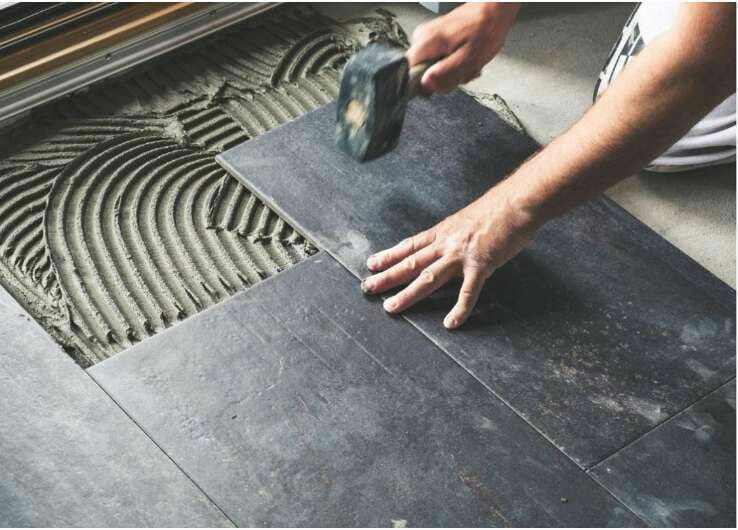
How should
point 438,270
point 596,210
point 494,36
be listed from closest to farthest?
point 438,270
point 494,36
point 596,210

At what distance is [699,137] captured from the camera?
9.46 ft

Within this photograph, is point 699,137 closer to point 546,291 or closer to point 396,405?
point 546,291

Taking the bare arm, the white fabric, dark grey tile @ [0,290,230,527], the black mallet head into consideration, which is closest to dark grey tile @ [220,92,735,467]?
the bare arm

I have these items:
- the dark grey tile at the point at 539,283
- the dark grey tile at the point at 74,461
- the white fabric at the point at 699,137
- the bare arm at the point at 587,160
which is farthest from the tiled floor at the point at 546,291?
the dark grey tile at the point at 74,461

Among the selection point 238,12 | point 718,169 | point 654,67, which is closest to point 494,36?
point 654,67

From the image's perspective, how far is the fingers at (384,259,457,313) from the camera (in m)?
2.39

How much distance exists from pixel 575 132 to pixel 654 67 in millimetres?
246

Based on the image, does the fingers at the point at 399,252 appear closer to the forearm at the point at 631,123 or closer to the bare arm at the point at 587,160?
the bare arm at the point at 587,160

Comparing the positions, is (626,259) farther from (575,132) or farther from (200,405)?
(200,405)

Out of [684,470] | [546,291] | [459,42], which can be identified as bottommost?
[684,470]

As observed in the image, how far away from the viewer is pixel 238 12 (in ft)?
11.0

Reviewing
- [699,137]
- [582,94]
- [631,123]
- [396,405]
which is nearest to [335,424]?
[396,405]

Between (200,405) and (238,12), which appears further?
(238,12)

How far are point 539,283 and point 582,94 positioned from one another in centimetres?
95
